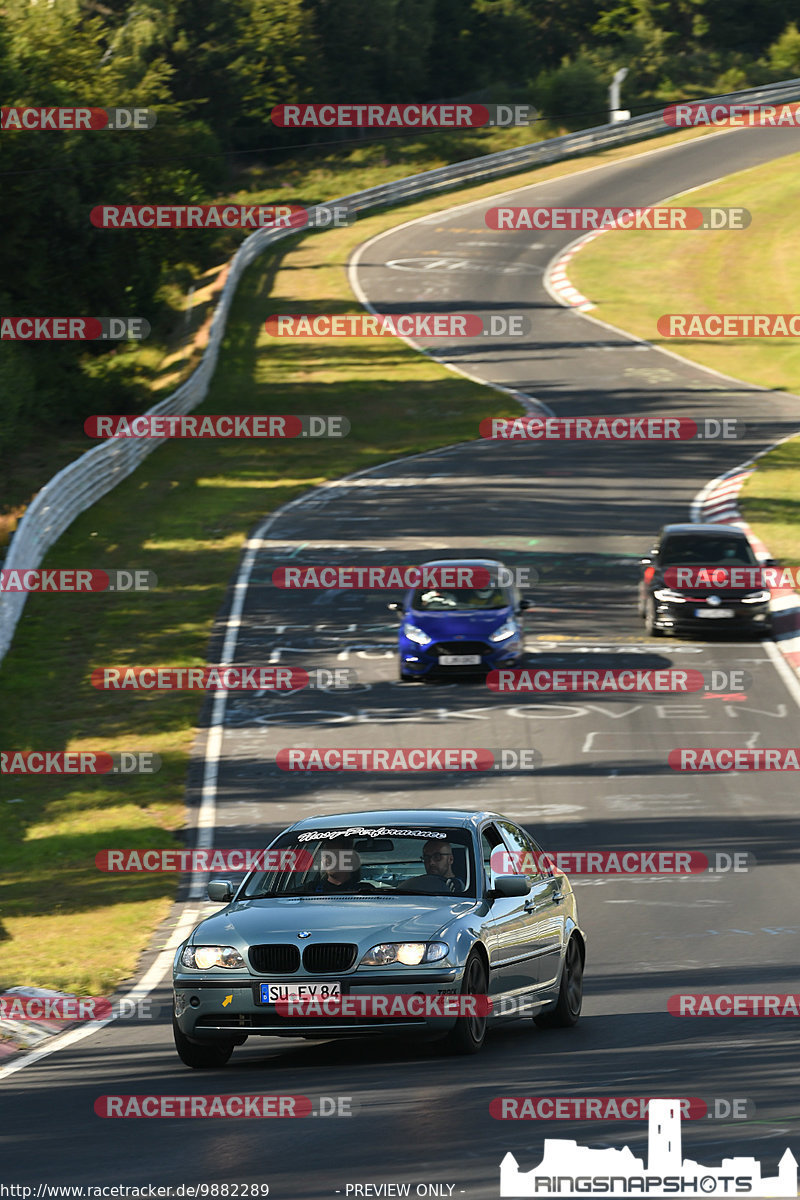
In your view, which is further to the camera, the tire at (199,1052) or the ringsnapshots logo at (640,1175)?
the tire at (199,1052)

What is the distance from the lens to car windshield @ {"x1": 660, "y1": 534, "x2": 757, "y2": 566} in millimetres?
30438

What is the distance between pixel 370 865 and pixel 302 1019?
138 cm

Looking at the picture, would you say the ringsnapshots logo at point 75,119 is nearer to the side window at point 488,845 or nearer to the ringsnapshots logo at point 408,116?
the ringsnapshots logo at point 408,116

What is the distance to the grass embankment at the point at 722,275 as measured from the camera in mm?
57250

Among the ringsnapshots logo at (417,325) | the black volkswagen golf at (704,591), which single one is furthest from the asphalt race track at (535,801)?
the ringsnapshots logo at (417,325)

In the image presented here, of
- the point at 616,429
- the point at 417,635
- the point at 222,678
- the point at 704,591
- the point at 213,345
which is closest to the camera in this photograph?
the point at 417,635

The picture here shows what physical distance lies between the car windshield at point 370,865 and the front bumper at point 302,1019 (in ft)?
2.92

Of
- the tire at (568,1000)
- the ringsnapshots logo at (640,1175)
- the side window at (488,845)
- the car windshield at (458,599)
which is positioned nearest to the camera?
the ringsnapshots logo at (640,1175)

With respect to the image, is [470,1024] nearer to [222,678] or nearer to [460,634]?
[460,634]

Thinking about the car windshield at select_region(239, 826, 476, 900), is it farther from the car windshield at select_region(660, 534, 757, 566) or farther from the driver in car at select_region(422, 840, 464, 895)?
the car windshield at select_region(660, 534, 757, 566)

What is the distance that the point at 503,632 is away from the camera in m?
27.2

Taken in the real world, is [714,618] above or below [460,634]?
below

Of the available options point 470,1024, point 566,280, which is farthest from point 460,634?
point 566,280

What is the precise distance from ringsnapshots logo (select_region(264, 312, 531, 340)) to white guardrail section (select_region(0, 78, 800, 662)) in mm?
3271
